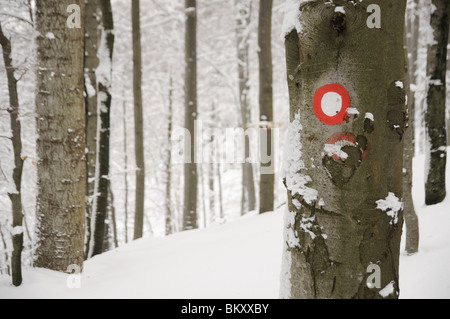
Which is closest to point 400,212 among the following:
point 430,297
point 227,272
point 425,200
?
point 430,297

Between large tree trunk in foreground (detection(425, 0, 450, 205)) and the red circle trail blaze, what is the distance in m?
4.24

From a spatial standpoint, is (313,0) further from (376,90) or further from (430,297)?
(430,297)

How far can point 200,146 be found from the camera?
54.2 feet

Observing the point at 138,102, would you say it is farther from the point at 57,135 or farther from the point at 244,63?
the point at 244,63

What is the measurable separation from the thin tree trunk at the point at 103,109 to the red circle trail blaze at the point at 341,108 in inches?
159

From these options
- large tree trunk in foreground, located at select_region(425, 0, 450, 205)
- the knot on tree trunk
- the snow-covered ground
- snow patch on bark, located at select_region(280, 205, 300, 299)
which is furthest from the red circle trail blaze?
large tree trunk in foreground, located at select_region(425, 0, 450, 205)

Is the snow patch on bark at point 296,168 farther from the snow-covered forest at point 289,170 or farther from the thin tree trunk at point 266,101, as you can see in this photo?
the thin tree trunk at point 266,101

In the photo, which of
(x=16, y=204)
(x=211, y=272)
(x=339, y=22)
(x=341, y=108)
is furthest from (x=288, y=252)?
(x=16, y=204)

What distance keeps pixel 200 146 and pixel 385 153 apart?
15566 millimetres

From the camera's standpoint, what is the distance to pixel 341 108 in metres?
1.09

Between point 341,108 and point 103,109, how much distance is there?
412 centimetres

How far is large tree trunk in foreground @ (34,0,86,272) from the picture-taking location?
3.16 metres

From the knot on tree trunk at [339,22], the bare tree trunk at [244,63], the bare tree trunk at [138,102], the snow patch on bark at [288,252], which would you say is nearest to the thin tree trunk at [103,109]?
the bare tree trunk at [138,102]
